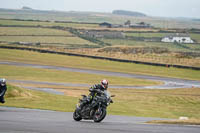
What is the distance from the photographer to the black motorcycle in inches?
690

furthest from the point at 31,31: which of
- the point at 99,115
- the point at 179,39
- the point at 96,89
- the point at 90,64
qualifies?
the point at 99,115

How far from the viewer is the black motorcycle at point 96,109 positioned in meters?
17.5

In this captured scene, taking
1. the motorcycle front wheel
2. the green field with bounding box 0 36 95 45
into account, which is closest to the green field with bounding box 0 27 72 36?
the green field with bounding box 0 36 95 45

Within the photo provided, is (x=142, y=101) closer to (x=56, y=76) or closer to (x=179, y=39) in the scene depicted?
(x=56, y=76)

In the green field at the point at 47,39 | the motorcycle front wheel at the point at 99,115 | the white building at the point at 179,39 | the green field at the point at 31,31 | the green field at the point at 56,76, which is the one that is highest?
the motorcycle front wheel at the point at 99,115

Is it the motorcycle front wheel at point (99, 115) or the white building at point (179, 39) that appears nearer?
the motorcycle front wheel at point (99, 115)

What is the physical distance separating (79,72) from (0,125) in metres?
52.2

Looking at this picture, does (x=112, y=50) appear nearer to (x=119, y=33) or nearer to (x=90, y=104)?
(x=119, y=33)

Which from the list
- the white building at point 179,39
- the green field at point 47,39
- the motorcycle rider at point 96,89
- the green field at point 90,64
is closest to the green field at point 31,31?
the green field at point 47,39

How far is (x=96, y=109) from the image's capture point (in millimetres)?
17953

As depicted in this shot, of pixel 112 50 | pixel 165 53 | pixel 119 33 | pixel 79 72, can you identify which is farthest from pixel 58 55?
pixel 119 33

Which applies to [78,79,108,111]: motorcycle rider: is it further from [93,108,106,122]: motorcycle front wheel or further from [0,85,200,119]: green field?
[0,85,200,119]: green field

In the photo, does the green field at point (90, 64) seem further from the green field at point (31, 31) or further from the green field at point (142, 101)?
the green field at point (31, 31)

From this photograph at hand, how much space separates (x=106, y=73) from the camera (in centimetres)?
6750
